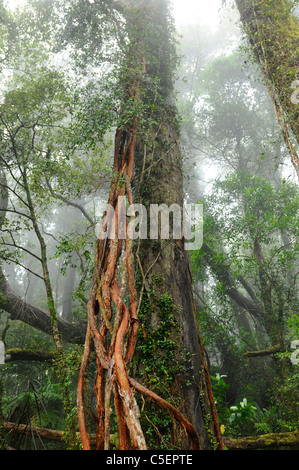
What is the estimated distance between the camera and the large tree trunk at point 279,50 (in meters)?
2.90

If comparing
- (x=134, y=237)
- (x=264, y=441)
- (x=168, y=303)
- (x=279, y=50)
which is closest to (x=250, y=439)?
(x=264, y=441)

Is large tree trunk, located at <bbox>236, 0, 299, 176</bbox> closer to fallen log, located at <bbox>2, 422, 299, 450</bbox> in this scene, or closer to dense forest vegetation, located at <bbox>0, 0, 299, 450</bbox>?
dense forest vegetation, located at <bbox>0, 0, 299, 450</bbox>

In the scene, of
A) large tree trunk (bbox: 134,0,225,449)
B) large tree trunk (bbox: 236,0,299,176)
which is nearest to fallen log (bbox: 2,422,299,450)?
large tree trunk (bbox: 134,0,225,449)

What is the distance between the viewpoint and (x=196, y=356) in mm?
3393

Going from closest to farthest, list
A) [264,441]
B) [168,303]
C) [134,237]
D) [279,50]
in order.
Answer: [279,50], [168,303], [134,237], [264,441]

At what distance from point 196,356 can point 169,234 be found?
151cm

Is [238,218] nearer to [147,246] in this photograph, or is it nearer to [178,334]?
[147,246]

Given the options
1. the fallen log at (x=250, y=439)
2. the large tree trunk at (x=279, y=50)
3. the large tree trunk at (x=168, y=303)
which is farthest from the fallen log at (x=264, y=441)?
the large tree trunk at (x=279, y=50)

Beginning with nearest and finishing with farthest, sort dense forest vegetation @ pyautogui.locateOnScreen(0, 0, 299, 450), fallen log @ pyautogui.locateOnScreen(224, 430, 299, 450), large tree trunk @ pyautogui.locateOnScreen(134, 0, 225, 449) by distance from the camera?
dense forest vegetation @ pyautogui.locateOnScreen(0, 0, 299, 450) < large tree trunk @ pyautogui.locateOnScreen(134, 0, 225, 449) < fallen log @ pyautogui.locateOnScreen(224, 430, 299, 450)

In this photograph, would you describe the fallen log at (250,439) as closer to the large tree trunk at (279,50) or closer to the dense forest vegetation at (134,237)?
the dense forest vegetation at (134,237)

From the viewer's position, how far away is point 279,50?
3213 millimetres

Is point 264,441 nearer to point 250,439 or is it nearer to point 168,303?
point 250,439

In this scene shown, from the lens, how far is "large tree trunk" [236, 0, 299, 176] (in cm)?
290
